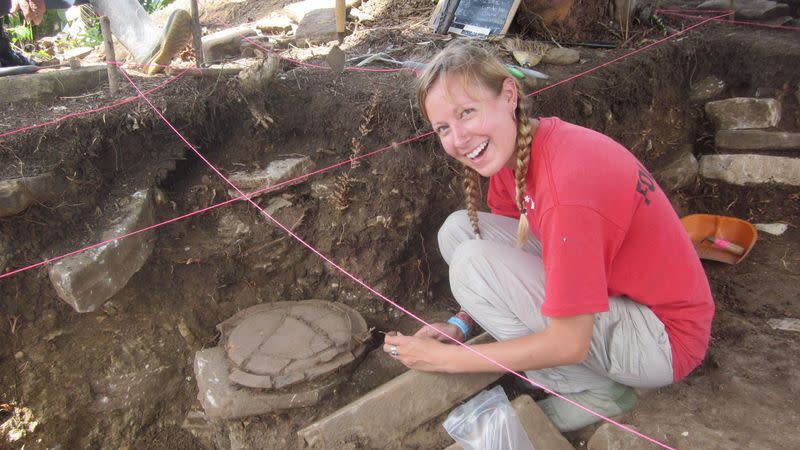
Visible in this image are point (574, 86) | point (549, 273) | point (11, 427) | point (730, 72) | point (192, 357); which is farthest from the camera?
point (730, 72)

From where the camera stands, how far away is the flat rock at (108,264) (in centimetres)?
222

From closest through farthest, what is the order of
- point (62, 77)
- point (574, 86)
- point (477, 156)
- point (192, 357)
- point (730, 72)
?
1. point (477, 156)
2. point (192, 357)
3. point (62, 77)
4. point (574, 86)
5. point (730, 72)

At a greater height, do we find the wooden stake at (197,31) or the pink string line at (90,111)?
the wooden stake at (197,31)

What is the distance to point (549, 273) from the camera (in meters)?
1.50

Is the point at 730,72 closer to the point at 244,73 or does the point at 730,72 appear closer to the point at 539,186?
the point at 539,186

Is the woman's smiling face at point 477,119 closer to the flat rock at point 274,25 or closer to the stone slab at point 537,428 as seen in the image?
the stone slab at point 537,428

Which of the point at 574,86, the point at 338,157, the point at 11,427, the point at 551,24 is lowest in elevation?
the point at 11,427

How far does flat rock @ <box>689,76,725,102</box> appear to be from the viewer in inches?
147

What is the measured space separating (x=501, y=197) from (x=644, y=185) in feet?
2.35

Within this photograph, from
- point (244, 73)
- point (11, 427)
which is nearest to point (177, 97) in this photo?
point (244, 73)

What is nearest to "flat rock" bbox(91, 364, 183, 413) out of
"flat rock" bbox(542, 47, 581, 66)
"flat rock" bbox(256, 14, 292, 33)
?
"flat rock" bbox(256, 14, 292, 33)

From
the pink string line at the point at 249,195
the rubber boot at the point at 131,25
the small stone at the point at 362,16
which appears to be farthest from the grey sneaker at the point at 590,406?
the small stone at the point at 362,16

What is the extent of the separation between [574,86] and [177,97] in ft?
7.33

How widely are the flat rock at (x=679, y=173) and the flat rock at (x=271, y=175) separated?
2.28m
